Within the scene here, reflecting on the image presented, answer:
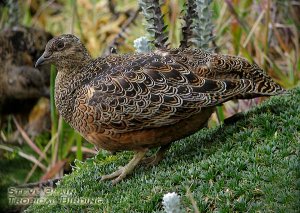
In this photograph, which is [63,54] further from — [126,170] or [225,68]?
[225,68]

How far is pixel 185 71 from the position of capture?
5.52 metres

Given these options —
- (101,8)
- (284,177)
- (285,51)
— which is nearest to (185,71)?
(284,177)

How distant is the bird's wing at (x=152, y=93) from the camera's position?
Answer: 5359 millimetres

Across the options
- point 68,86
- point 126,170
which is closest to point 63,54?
point 68,86

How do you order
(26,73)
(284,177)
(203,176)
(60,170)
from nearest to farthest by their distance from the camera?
(284,177)
(203,176)
(60,170)
(26,73)

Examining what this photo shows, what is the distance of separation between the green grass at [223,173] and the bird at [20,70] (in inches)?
124

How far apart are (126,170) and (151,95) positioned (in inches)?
25.0

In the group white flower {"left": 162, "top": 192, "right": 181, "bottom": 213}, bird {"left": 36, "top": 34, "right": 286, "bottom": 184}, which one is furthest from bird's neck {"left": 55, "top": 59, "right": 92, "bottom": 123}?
white flower {"left": 162, "top": 192, "right": 181, "bottom": 213}

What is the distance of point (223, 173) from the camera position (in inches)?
198

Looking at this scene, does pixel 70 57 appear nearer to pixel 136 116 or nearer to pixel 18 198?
pixel 136 116

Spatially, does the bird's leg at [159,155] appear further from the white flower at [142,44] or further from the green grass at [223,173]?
the white flower at [142,44]

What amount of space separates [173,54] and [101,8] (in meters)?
6.53

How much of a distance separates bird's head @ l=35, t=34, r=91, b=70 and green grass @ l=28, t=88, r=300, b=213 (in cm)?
92

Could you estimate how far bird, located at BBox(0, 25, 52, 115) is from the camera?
9117mm
